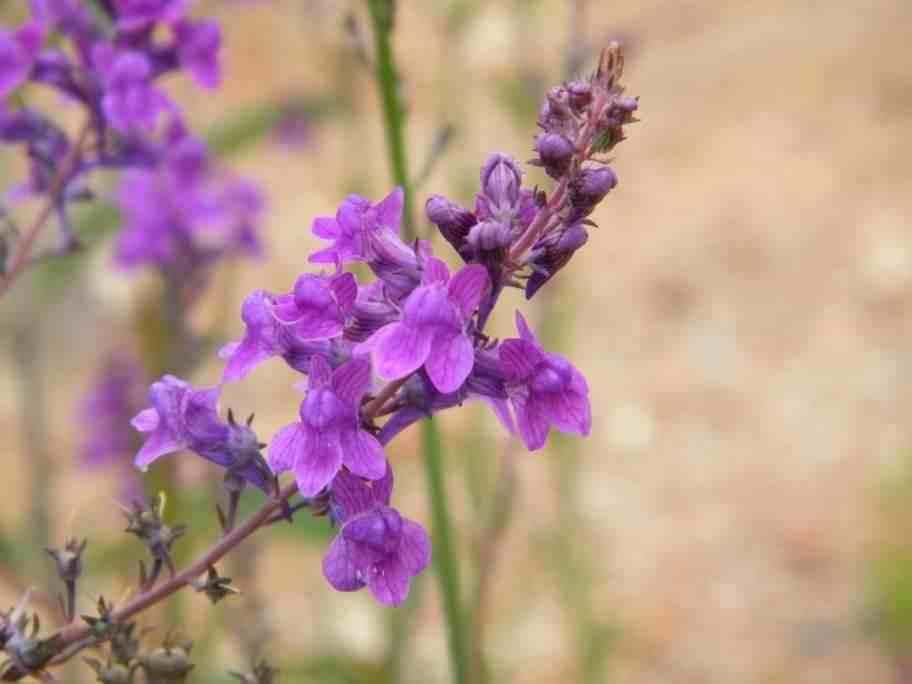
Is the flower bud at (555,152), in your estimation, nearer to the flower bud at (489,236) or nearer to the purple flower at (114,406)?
the flower bud at (489,236)

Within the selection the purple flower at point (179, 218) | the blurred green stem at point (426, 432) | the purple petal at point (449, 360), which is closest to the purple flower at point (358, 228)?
the purple petal at point (449, 360)

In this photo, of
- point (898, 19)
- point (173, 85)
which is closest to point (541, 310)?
point (173, 85)

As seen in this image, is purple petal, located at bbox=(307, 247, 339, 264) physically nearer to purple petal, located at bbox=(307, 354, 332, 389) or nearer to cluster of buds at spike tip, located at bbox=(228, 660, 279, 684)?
purple petal, located at bbox=(307, 354, 332, 389)

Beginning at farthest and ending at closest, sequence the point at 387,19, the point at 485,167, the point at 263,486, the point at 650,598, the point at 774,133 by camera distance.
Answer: the point at 774,133 < the point at 650,598 < the point at 387,19 < the point at 263,486 < the point at 485,167

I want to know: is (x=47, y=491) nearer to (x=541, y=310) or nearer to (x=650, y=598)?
(x=541, y=310)

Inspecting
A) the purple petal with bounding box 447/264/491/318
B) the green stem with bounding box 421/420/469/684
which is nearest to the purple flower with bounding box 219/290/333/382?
the purple petal with bounding box 447/264/491/318

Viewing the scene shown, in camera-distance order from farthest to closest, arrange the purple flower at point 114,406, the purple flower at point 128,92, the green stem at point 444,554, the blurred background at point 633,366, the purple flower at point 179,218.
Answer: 1. the purple flower at point 114,406
2. the blurred background at point 633,366
3. the purple flower at point 179,218
4. the green stem at point 444,554
5. the purple flower at point 128,92
